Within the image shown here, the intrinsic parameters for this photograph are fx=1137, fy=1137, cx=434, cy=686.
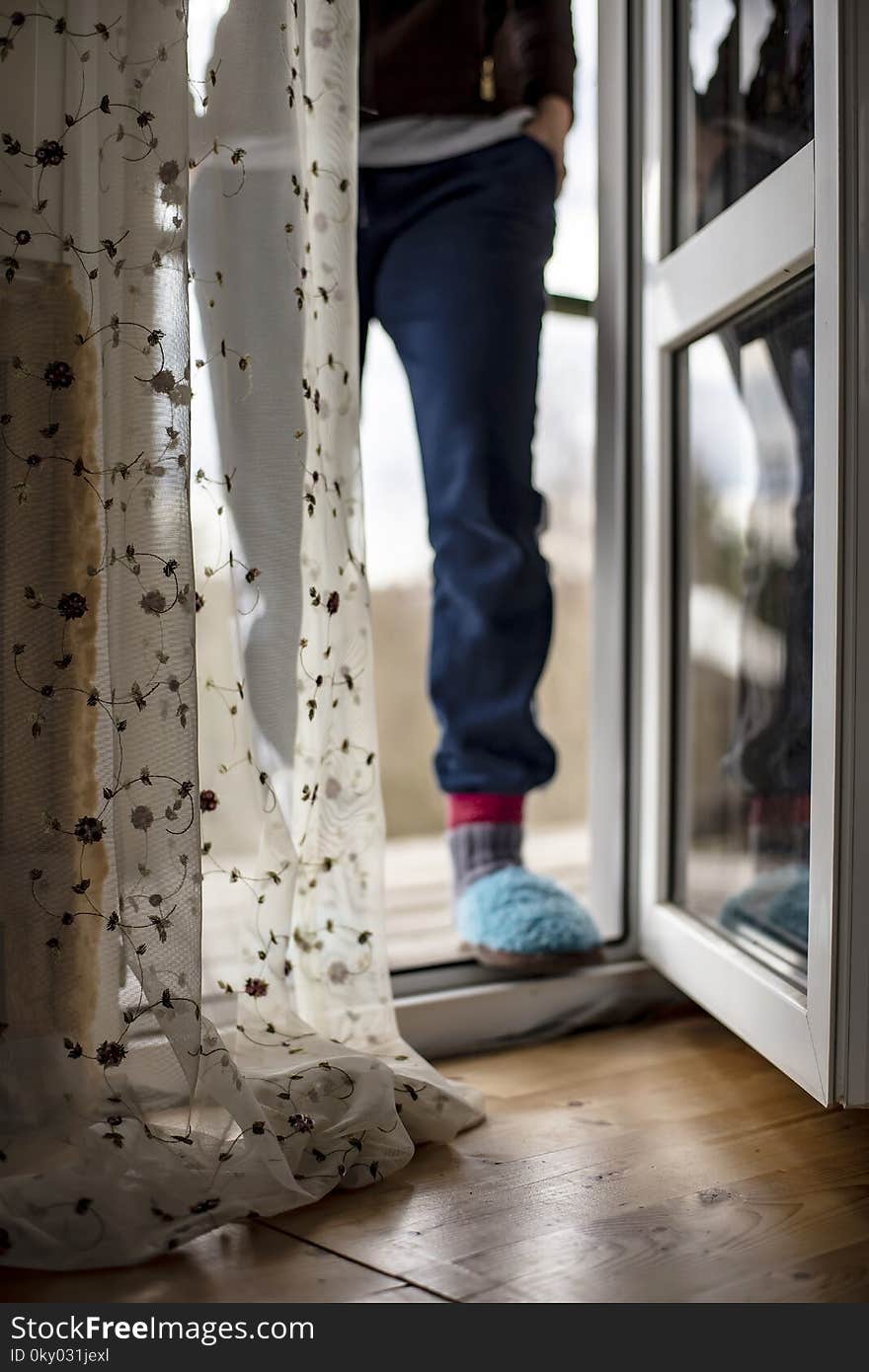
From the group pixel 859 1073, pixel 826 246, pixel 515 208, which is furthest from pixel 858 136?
pixel 859 1073

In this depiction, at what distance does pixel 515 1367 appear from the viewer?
65 cm

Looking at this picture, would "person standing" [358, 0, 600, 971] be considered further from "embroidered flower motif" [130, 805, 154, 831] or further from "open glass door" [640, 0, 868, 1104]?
"embroidered flower motif" [130, 805, 154, 831]

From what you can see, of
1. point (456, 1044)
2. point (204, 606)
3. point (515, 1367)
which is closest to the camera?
point (515, 1367)

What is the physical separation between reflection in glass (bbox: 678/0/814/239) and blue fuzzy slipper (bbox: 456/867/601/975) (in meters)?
0.72

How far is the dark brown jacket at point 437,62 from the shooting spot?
1181mm

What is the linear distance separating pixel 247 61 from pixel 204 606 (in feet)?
1.41

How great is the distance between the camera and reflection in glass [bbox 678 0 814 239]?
1033 millimetres

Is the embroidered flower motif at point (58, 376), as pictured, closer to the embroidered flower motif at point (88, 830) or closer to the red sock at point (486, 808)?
the embroidered flower motif at point (88, 830)

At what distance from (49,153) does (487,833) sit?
775mm

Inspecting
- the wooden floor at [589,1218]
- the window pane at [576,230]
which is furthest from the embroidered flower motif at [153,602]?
the window pane at [576,230]

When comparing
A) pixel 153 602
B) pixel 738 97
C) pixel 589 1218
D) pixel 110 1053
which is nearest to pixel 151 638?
pixel 153 602

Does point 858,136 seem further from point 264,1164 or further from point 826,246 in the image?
point 264,1164

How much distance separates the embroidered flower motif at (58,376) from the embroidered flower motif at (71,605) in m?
0.15

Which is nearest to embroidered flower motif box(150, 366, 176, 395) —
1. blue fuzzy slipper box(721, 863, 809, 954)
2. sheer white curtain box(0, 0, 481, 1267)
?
sheer white curtain box(0, 0, 481, 1267)
